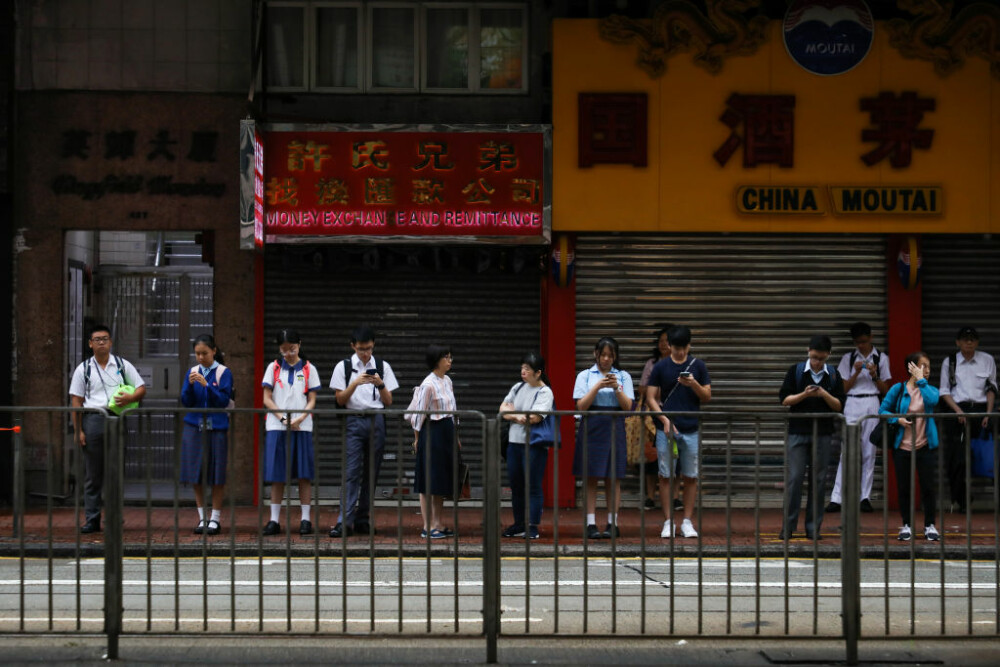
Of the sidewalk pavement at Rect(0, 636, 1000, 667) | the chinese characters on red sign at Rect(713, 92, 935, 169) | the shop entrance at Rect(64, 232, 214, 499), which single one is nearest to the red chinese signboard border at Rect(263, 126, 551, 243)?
the shop entrance at Rect(64, 232, 214, 499)

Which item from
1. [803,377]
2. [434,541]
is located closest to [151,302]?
[803,377]

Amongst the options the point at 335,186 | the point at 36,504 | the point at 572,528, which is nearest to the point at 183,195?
the point at 335,186

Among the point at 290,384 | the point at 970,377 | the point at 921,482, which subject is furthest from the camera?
the point at 970,377

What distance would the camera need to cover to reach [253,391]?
14.7 m

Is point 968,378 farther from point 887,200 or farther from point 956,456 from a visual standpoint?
point 956,456

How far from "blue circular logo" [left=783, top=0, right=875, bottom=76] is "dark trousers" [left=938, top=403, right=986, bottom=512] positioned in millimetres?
7521

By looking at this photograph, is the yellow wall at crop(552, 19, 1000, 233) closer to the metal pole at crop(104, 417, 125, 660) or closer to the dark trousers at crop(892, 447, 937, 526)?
the dark trousers at crop(892, 447, 937, 526)

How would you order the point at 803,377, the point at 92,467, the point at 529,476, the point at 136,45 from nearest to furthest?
the point at 529,476
the point at 92,467
the point at 803,377
the point at 136,45

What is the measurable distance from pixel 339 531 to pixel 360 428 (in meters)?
0.70

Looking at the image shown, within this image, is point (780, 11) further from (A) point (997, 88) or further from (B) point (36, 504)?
(B) point (36, 504)

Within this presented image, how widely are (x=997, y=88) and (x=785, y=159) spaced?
240 centimetres

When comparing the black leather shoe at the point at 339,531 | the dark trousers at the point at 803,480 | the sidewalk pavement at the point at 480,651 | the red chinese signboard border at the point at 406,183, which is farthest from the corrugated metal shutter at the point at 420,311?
the black leather shoe at the point at 339,531

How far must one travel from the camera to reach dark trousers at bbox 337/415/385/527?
7062mm

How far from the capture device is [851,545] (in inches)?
269
